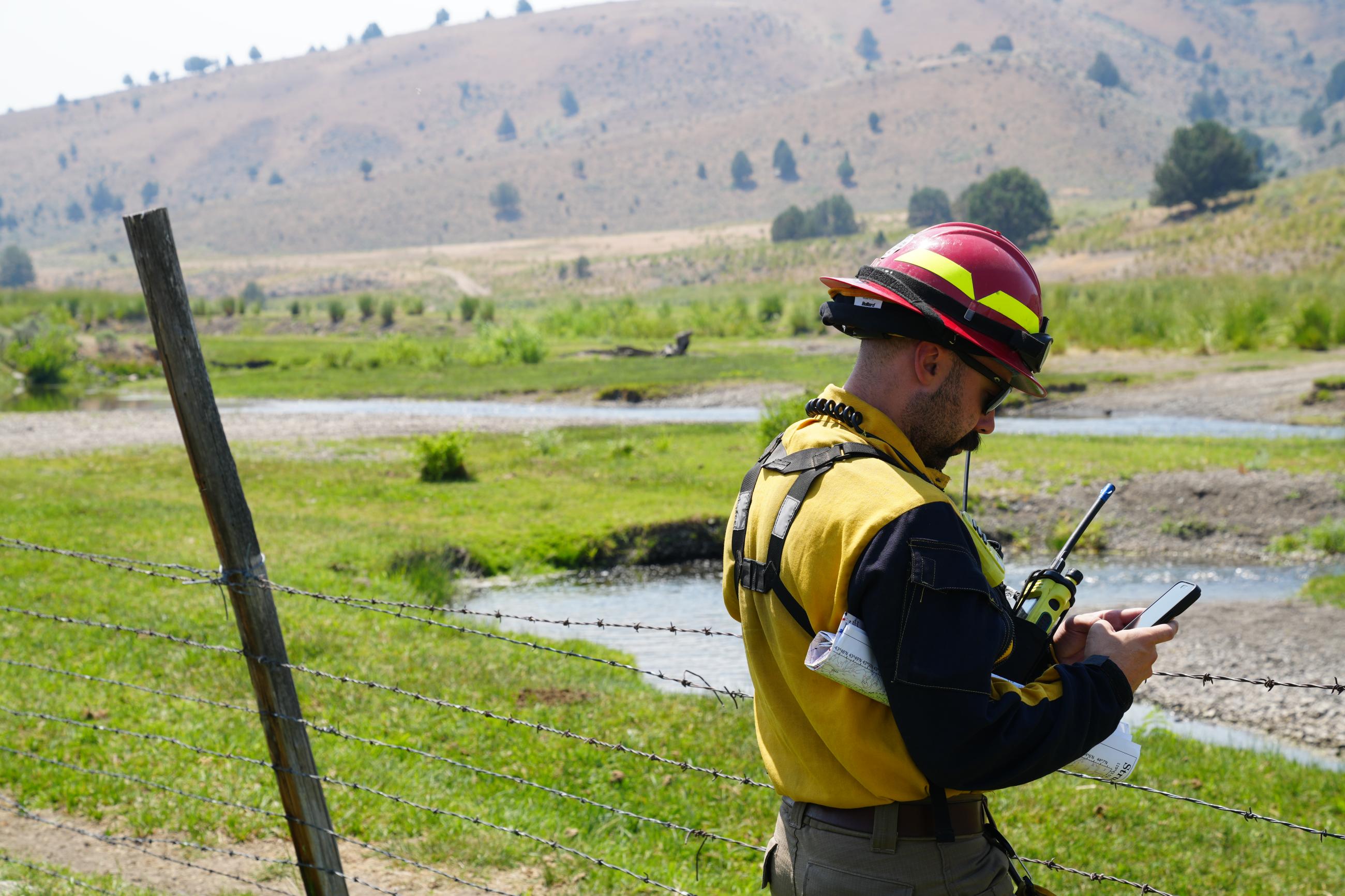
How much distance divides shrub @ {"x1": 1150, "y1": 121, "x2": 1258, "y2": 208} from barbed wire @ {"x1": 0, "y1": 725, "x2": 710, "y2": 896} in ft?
318

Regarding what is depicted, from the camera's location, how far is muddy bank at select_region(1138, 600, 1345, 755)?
9164 millimetres

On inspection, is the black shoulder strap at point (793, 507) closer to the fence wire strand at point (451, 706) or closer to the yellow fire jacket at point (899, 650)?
the yellow fire jacket at point (899, 650)

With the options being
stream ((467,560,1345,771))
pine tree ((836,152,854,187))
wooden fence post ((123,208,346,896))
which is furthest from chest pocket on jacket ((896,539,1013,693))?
pine tree ((836,152,854,187))

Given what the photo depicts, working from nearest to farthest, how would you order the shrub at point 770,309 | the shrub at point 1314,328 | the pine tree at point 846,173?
the shrub at point 1314,328 → the shrub at point 770,309 → the pine tree at point 846,173

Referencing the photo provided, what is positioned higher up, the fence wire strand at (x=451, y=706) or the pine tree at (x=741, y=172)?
the pine tree at (x=741, y=172)

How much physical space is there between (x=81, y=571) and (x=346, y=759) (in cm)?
Answer: 611

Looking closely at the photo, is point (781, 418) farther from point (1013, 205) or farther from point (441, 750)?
point (1013, 205)

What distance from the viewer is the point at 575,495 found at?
17.7 m

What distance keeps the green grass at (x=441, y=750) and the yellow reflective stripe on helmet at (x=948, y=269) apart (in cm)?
389

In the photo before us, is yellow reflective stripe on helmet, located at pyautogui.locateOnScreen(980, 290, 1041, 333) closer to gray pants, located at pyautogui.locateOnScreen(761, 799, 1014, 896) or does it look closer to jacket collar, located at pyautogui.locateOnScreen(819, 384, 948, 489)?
jacket collar, located at pyautogui.locateOnScreen(819, 384, 948, 489)

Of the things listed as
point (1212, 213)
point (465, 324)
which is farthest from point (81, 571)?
point (1212, 213)

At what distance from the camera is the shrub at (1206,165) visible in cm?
9062

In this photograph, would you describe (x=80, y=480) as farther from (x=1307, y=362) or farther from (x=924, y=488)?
(x=1307, y=362)

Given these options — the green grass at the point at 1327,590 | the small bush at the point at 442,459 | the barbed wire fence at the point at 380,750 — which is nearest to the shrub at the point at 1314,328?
the green grass at the point at 1327,590
